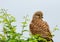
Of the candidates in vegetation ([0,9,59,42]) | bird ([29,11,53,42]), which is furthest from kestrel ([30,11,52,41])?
vegetation ([0,9,59,42])

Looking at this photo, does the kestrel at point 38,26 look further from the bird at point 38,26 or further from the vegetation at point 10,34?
the vegetation at point 10,34

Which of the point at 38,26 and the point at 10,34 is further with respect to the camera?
the point at 38,26

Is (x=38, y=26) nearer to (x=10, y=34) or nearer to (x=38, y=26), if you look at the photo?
(x=38, y=26)

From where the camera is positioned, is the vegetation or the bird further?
the bird

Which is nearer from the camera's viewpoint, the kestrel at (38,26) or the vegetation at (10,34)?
the vegetation at (10,34)

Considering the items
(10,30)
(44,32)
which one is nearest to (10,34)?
(10,30)

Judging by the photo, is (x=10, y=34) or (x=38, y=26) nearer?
(x=10, y=34)

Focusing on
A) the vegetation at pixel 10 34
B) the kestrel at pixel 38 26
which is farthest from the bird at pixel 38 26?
the vegetation at pixel 10 34

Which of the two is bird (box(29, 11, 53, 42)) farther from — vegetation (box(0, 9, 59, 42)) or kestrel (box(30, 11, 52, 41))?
vegetation (box(0, 9, 59, 42))

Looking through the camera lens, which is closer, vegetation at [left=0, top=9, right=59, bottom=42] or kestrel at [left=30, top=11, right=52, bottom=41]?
vegetation at [left=0, top=9, right=59, bottom=42]

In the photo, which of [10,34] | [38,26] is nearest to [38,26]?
[38,26]

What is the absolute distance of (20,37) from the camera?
0.72 meters

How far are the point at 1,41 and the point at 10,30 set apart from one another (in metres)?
0.07

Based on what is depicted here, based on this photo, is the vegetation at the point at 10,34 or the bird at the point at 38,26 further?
the bird at the point at 38,26
